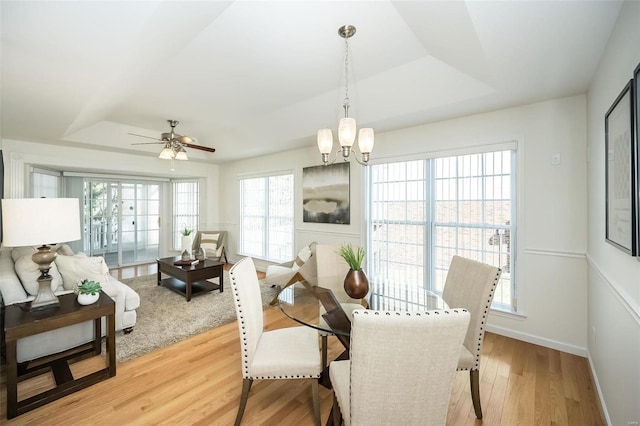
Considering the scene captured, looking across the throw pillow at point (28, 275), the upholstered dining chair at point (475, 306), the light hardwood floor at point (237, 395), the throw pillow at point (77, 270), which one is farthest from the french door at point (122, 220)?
the upholstered dining chair at point (475, 306)

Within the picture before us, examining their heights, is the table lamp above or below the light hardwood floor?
above

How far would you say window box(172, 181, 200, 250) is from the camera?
21.8 feet

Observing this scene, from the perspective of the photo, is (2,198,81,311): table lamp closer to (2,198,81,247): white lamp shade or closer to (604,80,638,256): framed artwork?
(2,198,81,247): white lamp shade

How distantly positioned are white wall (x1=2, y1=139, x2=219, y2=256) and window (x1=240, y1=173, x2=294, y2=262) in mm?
981

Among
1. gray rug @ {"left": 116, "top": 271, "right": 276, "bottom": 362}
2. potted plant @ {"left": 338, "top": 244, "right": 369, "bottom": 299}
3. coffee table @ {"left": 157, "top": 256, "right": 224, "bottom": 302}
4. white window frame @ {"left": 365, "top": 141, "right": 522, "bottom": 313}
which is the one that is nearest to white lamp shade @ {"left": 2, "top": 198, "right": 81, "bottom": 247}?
gray rug @ {"left": 116, "top": 271, "right": 276, "bottom": 362}

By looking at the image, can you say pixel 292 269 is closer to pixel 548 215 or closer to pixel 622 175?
pixel 548 215

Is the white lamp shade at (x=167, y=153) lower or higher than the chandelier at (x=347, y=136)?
higher

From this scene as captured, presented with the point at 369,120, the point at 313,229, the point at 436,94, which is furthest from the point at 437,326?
the point at 313,229

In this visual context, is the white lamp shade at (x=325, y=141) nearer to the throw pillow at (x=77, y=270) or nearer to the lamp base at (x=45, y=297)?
the lamp base at (x=45, y=297)

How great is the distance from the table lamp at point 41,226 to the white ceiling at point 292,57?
0.98m

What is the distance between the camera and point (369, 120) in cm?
333

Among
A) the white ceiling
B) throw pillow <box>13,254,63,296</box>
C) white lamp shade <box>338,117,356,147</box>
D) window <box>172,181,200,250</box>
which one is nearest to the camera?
the white ceiling

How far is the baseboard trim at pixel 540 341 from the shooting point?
2491mm

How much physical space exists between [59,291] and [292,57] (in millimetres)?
3160
